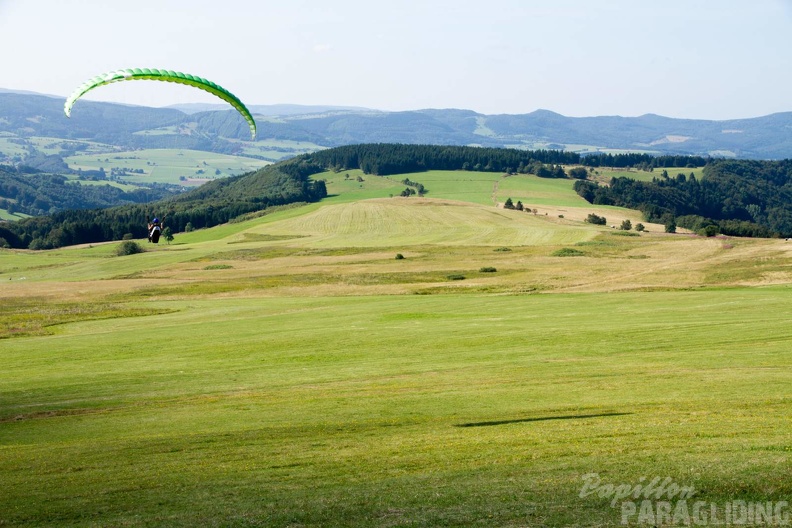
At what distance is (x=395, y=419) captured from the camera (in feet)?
80.7

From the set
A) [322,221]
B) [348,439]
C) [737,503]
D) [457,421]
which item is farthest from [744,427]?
[322,221]

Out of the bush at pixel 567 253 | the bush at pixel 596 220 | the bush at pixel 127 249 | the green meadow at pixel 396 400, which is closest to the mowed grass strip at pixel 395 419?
the green meadow at pixel 396 400

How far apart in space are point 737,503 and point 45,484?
52.9 ft

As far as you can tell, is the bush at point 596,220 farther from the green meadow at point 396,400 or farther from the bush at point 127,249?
the bush at point 127,249

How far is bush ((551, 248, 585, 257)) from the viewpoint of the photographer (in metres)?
105

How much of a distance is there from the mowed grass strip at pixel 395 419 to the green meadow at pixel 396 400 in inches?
4.3

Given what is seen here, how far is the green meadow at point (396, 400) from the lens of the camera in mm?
16500

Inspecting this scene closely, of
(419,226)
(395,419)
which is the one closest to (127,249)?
(419,226)

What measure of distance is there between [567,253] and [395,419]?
85221mm

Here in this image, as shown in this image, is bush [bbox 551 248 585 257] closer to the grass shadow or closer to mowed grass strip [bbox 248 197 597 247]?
mowed grass strip [bbox 248 197 597 247]

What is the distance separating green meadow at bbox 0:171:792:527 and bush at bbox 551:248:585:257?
976 inches

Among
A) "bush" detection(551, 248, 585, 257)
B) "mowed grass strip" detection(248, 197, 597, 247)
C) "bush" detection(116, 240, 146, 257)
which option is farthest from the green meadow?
"mowed grass strip" detection(248, 197, 597, 247)

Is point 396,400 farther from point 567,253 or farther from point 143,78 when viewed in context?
point 567,253

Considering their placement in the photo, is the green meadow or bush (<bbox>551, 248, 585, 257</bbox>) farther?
bush (<bbox>551, 248, 585, 257</bbox>)
